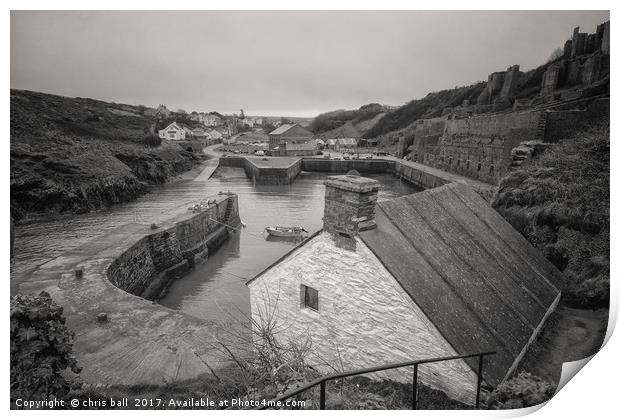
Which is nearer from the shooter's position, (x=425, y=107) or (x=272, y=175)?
(x=272, y=175)

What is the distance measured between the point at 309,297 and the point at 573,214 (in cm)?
704

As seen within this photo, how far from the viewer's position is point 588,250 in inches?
324

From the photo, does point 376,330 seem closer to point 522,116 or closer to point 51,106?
point 51,106

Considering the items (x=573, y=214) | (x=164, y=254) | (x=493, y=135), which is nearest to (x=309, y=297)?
(x=573, y=214)

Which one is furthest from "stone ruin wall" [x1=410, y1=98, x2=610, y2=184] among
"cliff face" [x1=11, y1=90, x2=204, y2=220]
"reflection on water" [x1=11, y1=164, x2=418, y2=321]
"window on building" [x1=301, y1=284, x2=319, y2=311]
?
"cliff face" [x1=11, y1=90, x2=204, y2=220]

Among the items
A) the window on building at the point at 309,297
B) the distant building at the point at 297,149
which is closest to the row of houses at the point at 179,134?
the distant building at the point at 297,149

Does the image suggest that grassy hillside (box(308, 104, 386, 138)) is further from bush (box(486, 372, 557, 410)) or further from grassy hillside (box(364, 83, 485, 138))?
bush (box(486, 372, 557, 410))

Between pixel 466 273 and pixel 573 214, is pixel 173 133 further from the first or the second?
pixel 466 273

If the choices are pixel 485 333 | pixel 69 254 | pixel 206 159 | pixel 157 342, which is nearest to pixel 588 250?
pixel 485 333

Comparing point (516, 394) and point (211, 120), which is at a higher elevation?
point (211, 120)

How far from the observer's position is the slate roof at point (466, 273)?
18.0ft

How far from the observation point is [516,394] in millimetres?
5094

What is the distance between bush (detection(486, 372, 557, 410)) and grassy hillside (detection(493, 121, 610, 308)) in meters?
3.24

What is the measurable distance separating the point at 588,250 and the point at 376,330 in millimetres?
5711
